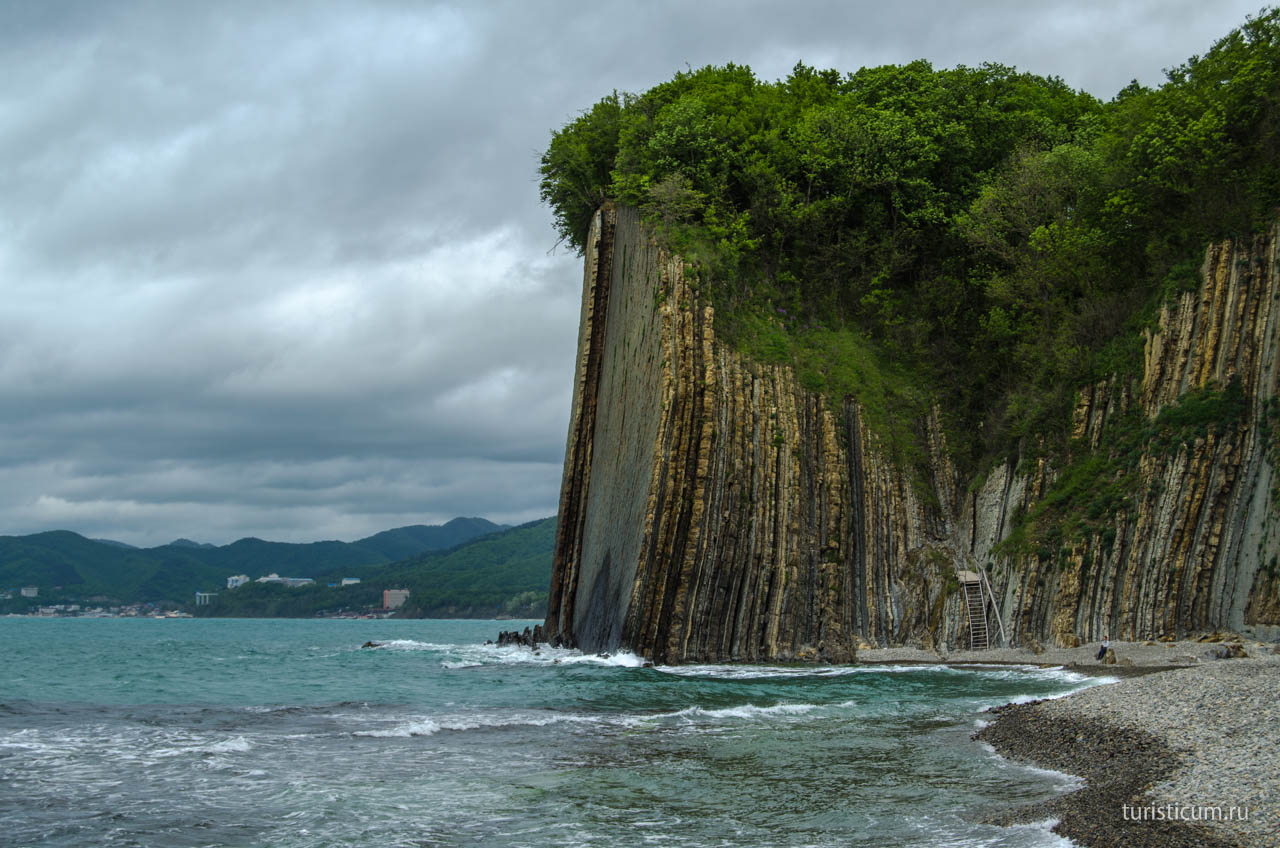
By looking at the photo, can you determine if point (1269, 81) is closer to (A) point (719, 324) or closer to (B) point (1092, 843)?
(A) point (719, 324)

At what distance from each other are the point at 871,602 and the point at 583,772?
2419 centimetres

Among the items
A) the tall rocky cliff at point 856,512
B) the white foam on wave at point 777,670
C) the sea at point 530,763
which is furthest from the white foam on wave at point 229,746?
the tall rocky cliff at point 856,512

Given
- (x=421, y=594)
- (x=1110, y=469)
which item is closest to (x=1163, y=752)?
(x=1110, y=469)

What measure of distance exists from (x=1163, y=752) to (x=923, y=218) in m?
34.3

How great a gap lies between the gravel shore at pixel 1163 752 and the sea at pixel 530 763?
0.65 m

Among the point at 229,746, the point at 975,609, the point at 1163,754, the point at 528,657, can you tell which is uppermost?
the point at 975,609

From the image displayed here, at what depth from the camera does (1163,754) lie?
41.1 feet

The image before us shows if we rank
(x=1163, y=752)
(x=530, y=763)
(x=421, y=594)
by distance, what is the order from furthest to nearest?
(x=421, y=594) → (x=530, y=763) → (x=1163, y=752)

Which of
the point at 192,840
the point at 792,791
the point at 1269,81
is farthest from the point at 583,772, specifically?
the point at 1269,81

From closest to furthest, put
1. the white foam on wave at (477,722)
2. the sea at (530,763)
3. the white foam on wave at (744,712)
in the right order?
the sea at (530,763) < the white foam on wave at (477,722) < the white foam on wave at (744,712)

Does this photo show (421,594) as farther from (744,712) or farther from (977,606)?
(744,712)

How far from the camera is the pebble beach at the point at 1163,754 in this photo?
930 cm

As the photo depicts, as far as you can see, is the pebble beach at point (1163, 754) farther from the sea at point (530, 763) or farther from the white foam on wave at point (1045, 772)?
the sea at point (530, 763)

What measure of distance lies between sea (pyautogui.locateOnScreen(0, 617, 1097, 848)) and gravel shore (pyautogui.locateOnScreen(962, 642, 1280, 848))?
65 centimetres
